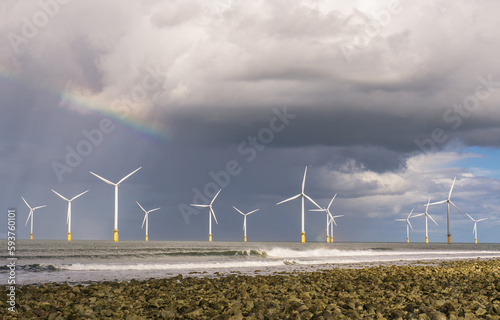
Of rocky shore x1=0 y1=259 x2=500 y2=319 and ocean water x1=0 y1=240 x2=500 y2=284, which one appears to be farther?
ocean water x1=0 y1=240 x2=500 y2=284

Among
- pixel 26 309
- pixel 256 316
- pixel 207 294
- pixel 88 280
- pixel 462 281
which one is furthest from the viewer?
pixel 88 280

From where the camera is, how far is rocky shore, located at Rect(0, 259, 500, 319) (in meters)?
17.0

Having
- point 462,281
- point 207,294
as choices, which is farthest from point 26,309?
point 462,281

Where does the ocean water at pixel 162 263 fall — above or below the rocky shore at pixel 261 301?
below

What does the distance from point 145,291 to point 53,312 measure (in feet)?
21.3

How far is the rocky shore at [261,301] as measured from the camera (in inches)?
669

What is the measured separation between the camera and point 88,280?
107 ft

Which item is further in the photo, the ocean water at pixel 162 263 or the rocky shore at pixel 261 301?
the ocean water at pixel 162 263

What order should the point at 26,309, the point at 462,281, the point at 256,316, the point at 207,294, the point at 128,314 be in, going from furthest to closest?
the point at 462,281, the point at 207,294, the point at 26,309, the point at 128,314, the point at 256,316

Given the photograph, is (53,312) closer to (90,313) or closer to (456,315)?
(90,313)

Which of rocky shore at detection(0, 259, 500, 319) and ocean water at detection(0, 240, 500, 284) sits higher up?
rocky shore at detection(0, 259, 500, 319)

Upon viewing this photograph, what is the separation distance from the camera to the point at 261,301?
20.0 meters

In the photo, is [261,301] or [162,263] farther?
[162,263]

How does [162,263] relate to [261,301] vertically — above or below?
below
